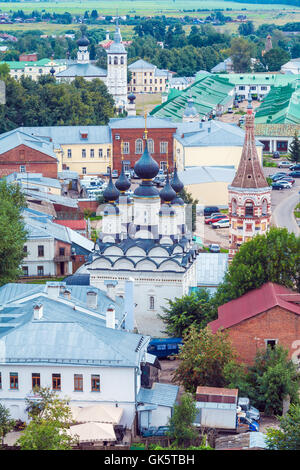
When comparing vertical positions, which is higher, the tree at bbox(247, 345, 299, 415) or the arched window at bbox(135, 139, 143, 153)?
the tree at bbox(247, 345, 299, 415)

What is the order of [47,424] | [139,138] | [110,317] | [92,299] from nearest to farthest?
[47,424]
[110,317]
[92,299]
[139,138]

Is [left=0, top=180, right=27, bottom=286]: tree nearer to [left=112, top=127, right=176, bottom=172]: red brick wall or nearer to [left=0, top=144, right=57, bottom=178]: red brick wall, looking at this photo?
[left=0, top=144, right=57, bottom=178]: red brick wall

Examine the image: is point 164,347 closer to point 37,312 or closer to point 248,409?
point 248,409

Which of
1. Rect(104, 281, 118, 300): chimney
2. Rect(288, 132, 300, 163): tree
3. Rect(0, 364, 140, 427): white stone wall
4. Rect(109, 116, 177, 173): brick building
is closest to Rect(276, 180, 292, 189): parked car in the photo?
Rect(288, 132, 300, 163): tree

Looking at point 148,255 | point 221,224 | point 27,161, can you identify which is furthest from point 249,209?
point 27,161

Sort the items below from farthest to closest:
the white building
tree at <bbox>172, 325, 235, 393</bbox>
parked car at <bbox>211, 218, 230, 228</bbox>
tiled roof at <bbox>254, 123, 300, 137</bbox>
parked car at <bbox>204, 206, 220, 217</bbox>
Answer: tiled roof at <bbox>254, 123, 300, 137</bbox> → parked car at <bbox>204, 206, 220, 217</bbox> → parked car at <bbox>211, 218, 230, 228</bbox> → tree at <bbox>172, 325, 235, 393</bbox> → the white building

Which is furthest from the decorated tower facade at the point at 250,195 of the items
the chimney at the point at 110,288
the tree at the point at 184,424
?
the tree at the point at 184,424
